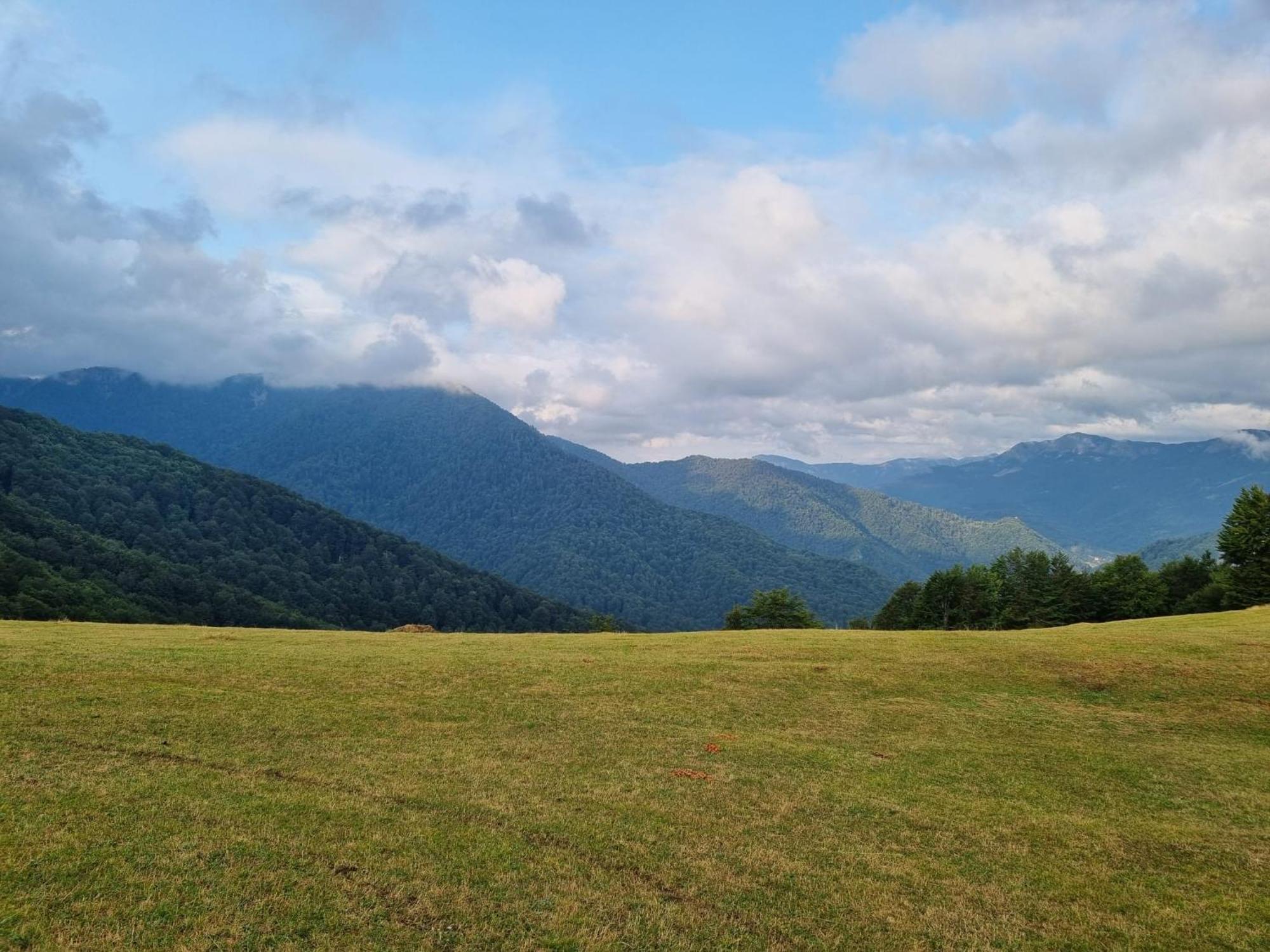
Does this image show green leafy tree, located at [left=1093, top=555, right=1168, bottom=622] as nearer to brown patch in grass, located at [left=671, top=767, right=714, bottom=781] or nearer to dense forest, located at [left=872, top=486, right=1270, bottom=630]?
dense forest, located at [left=872, top=486, right=1270, bottom=630]

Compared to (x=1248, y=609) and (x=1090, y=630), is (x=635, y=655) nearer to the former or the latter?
(x=1090, y=630)

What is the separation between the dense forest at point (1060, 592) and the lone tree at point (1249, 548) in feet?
7.74

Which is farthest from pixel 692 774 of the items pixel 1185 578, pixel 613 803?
pixel 1185 578

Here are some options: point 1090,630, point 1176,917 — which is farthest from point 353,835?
point 1090,630

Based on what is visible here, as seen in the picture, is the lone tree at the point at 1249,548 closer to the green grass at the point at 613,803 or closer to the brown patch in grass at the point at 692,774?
the green grass at the point at 613,803

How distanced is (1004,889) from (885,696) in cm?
1641

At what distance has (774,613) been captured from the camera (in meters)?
107

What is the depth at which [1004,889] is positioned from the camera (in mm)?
13414

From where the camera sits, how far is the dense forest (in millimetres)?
95438

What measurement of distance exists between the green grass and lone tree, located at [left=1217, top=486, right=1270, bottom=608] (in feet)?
200

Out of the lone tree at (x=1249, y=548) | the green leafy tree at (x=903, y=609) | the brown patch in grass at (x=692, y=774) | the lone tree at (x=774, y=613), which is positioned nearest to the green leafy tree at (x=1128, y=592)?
the lone tree at (x=1249, y=548)

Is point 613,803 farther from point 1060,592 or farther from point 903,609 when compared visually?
point 903,609

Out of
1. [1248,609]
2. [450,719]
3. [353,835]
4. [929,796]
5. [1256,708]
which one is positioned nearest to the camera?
[353,835]

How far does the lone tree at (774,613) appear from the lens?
10594cm
